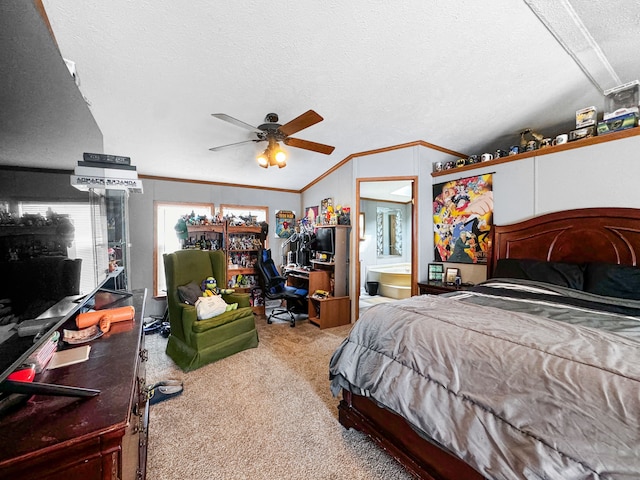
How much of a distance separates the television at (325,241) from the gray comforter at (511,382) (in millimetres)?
2291

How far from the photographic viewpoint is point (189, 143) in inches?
128

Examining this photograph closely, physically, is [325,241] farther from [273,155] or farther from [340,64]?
[340,64]

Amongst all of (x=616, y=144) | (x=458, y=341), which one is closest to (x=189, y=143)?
(x=458, y=341)

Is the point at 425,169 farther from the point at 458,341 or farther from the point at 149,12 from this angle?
the point at 149,12

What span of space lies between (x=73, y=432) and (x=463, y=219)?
3781mm

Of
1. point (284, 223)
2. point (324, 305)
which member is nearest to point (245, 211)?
point (284, 223)

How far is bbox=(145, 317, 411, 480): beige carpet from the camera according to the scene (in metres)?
1.50

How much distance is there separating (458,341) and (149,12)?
2.58 meters

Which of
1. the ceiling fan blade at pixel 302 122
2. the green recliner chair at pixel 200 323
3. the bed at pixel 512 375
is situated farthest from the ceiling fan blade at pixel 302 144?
the bed at pixel 512 375

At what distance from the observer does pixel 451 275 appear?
11.2ft

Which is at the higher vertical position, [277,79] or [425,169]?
[277,79]

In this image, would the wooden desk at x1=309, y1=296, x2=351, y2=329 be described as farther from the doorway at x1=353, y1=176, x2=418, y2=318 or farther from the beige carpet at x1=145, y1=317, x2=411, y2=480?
the doorway at x1=353, y1=176, x2=418, y2=318

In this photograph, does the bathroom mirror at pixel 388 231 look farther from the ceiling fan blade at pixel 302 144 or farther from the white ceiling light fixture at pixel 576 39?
the white ceiling light fixture at pixel 576 39

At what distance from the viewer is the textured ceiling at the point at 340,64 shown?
1700 millimetres
